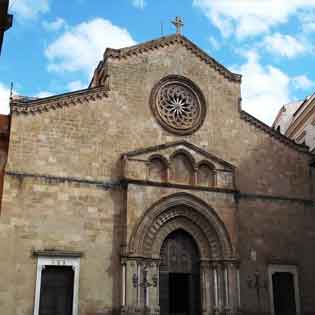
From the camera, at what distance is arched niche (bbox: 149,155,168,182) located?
808 inches

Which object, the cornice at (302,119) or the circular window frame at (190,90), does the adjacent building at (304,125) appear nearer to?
the cornice at (302,119)

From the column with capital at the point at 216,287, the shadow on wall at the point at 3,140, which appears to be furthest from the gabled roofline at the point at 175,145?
the shadow on wall at the point at 3,140

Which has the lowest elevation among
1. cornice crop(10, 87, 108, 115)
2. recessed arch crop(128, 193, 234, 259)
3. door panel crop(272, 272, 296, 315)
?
door panel crop(272, 272, 296, 315)

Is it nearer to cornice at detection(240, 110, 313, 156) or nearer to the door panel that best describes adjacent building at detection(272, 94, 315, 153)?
cornice at detection(240, 110, 313, 156)

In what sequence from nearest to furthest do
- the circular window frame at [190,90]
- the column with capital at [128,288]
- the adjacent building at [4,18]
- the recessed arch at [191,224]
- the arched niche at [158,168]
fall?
the adjacent building at [4,18]
the column with capital at [128,288]
the recessed arch at [191,224]
the arched niche at [158,168]
the circular window frame at [190,90]

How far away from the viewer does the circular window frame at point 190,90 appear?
21578 millimetres

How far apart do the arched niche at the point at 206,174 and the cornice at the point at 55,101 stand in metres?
4.91

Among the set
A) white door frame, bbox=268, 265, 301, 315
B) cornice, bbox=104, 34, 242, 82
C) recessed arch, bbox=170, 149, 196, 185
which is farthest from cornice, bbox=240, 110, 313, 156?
white door frame, bbox=268, 265, 301, 315

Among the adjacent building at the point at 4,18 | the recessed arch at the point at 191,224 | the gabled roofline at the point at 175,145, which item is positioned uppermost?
the gabled roofline at the point at 175,145

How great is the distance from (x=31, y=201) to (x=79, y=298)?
3779 millimetres

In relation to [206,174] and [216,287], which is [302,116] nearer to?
[206,174]

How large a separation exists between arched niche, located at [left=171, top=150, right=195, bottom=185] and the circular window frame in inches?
42.9

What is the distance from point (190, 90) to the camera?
22797mm

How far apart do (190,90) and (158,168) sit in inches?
166
